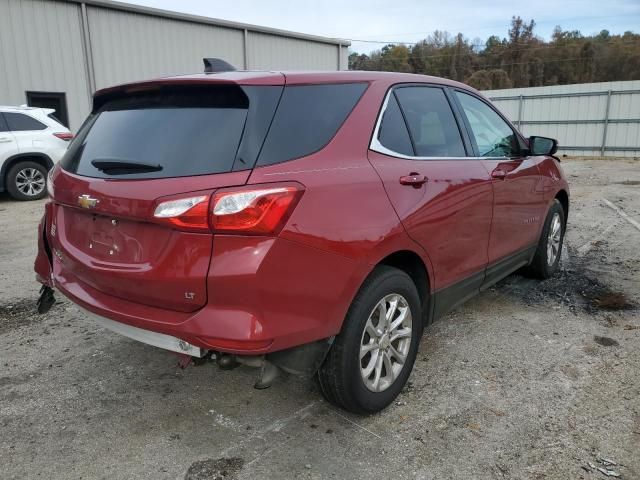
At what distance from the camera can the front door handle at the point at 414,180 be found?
9.17ft

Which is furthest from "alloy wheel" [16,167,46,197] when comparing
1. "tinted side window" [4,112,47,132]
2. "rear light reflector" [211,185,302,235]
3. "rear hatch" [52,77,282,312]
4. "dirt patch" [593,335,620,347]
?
"dirt patch" [593,335,620,347]

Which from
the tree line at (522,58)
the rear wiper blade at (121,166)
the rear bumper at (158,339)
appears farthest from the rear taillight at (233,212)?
the tree line at (522,58)

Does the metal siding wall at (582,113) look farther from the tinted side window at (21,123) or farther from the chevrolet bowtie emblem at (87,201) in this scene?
the chevrolet bowtie emblem at (87,201)

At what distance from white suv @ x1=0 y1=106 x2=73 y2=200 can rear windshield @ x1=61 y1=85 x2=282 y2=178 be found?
27.6 feet

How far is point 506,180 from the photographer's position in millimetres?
3844

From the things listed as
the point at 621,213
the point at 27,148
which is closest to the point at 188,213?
the point at 621,213

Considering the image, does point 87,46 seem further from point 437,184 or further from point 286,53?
point 437,184

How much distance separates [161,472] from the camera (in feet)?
7.80

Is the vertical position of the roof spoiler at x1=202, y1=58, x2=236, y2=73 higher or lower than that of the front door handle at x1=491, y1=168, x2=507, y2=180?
higher

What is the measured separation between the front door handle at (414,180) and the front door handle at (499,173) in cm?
94

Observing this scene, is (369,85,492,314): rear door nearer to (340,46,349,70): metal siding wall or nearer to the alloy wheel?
the alloy wheel

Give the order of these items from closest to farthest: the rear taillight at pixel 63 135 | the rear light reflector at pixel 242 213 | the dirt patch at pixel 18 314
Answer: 1. the rear light reflector at pixel 242 213
2. the dirt patch at pixel 18 314
3. the rear taillight at pixel 63 135

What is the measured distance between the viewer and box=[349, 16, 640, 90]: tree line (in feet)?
173

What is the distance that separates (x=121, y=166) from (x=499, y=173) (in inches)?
101
